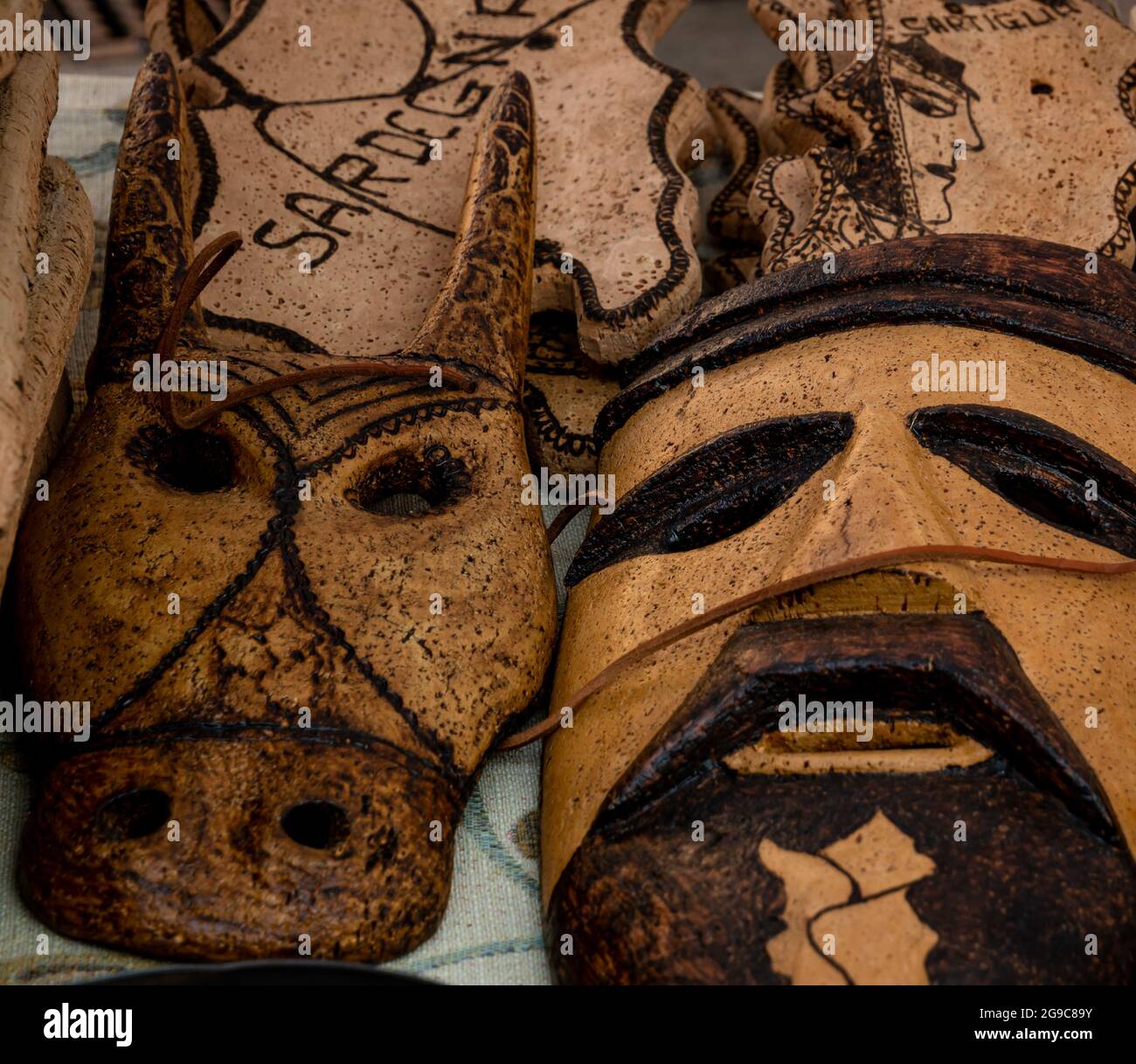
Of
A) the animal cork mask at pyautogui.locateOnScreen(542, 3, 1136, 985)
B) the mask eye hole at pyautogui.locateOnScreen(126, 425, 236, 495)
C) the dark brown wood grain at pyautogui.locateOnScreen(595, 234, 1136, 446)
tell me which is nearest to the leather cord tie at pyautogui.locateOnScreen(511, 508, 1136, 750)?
the animal cork mask at pyautogui.locateOnScreen(542, 3, 1136, 985)

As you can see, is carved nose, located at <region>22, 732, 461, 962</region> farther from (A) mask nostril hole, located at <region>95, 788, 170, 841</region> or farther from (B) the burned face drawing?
(B) the burned face drawing

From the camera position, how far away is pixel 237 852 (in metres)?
0.88

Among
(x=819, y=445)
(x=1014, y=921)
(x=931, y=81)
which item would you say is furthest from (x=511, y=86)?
(x=1014, y=921)

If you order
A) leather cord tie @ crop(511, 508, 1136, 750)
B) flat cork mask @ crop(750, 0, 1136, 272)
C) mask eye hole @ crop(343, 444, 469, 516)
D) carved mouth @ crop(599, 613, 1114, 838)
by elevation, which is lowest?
carved mouth @ crop(599, 613, 1114, 838)

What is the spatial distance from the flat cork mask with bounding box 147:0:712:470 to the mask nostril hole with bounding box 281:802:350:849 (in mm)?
537

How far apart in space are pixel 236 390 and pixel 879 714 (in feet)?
1.89

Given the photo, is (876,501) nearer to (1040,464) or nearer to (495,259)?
(1040,464)

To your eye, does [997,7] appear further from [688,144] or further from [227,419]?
[227,419]

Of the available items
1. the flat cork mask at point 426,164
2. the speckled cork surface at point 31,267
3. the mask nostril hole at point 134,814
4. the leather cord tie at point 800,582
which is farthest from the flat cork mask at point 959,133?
the mask nostril hole at point 134,814

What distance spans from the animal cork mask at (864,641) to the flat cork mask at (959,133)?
0.86 ft

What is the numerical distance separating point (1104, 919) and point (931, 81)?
3.43 feet

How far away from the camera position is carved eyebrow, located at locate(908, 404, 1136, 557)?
99 cm

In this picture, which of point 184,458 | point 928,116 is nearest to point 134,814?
point 184,458

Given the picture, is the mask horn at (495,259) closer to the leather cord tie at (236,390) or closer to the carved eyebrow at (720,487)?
the leather cord tie at (236,390)
